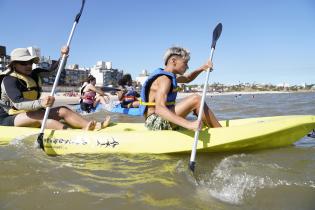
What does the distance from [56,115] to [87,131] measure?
28.6 inches

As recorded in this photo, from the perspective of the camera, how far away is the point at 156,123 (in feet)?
14.8

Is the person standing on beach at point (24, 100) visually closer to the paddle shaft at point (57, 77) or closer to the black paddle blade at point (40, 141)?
the paddle shaft at point (57, 77)

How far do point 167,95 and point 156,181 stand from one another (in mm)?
1449

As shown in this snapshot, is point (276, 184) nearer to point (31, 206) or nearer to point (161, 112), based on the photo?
point (161, 112)

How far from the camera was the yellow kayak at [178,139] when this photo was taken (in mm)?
4164

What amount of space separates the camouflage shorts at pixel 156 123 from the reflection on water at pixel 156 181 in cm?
48

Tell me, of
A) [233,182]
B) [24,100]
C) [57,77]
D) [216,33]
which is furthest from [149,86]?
[233,182]

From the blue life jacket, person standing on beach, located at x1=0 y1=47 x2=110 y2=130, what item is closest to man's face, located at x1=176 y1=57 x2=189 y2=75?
the blue life jacket

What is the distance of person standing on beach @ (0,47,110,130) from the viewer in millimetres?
4684

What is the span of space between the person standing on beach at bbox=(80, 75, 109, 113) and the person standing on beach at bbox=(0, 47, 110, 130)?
288 inches

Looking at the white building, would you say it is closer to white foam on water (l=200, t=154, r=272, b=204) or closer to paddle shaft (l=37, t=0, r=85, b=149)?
paddle shaft (l=37, t=0, r=85, b=149)

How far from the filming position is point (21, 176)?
10.6 ft

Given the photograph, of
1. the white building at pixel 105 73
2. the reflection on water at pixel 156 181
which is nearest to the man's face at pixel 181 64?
the reflection on water at pixel 156 181

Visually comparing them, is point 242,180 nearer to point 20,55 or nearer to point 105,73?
point 20,55
